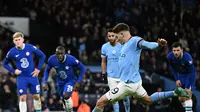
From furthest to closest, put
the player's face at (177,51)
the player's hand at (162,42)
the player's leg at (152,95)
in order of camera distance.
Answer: the player's face at (177,51) → the player's leg at (152,95) → the player's hand at (162,42)

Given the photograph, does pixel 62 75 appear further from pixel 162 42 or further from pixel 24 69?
pixel 162 42

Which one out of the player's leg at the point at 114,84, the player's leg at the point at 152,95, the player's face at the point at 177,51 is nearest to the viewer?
the player's leg at the point at 152,95

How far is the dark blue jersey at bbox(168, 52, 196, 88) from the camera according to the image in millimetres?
14000

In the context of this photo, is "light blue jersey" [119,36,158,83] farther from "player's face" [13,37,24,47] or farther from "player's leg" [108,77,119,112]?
"player's face" [13,37,24,47]

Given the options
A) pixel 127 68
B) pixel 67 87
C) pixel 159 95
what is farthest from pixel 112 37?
pixel 127 68

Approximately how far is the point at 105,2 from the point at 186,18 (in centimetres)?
533

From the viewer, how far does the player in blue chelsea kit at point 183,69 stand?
13852 mm

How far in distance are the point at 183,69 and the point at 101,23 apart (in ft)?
42.8

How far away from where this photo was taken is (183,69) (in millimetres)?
14312

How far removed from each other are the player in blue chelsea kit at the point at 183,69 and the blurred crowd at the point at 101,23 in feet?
22.6

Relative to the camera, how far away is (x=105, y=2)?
28781 mm

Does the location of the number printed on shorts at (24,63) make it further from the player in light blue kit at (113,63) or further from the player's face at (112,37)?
the player's face at (112,37)

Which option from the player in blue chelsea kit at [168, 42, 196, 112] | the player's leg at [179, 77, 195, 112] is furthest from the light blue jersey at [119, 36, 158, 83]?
the player in blue chelsea kit at [168, 42, 196, 112]

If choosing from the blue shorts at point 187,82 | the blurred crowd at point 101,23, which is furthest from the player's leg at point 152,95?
the blurred crowd at point 101,23
